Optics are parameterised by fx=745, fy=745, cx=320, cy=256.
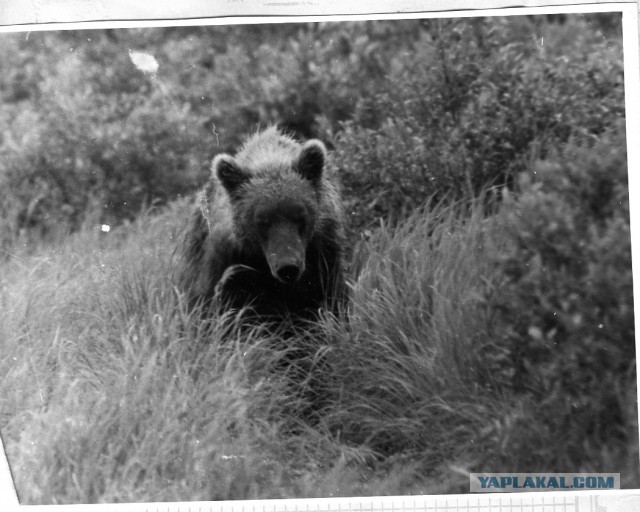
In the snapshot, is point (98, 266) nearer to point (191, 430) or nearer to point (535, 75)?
point (191, 430)

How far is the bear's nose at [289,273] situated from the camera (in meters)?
4.45

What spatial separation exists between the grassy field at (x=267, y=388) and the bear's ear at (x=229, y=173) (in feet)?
2.01

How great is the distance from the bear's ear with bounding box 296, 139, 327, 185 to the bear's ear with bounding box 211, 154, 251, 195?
0.35 m

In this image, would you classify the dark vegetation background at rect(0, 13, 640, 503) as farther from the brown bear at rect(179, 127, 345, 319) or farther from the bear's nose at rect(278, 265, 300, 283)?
the bear's nose at rect(278, 265, 300, 283)

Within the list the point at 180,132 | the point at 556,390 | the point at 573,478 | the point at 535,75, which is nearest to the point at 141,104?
the point at 180,132

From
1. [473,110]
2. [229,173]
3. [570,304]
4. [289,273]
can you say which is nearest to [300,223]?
[289,273]

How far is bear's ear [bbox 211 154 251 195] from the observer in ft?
15.1

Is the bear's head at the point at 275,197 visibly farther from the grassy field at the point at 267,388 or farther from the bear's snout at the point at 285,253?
the grassy field at the point at 267,388

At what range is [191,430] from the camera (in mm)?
4055

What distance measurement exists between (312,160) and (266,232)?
0.54 metres

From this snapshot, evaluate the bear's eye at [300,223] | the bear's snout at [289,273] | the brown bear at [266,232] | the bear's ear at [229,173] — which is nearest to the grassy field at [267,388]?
the brown bear at [266,232]

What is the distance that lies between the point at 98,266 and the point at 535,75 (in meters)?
2.82

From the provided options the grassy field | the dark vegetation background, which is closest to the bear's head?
the dark vegetation background

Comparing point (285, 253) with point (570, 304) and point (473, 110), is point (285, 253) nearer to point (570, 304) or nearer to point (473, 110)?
point (473, 110)
